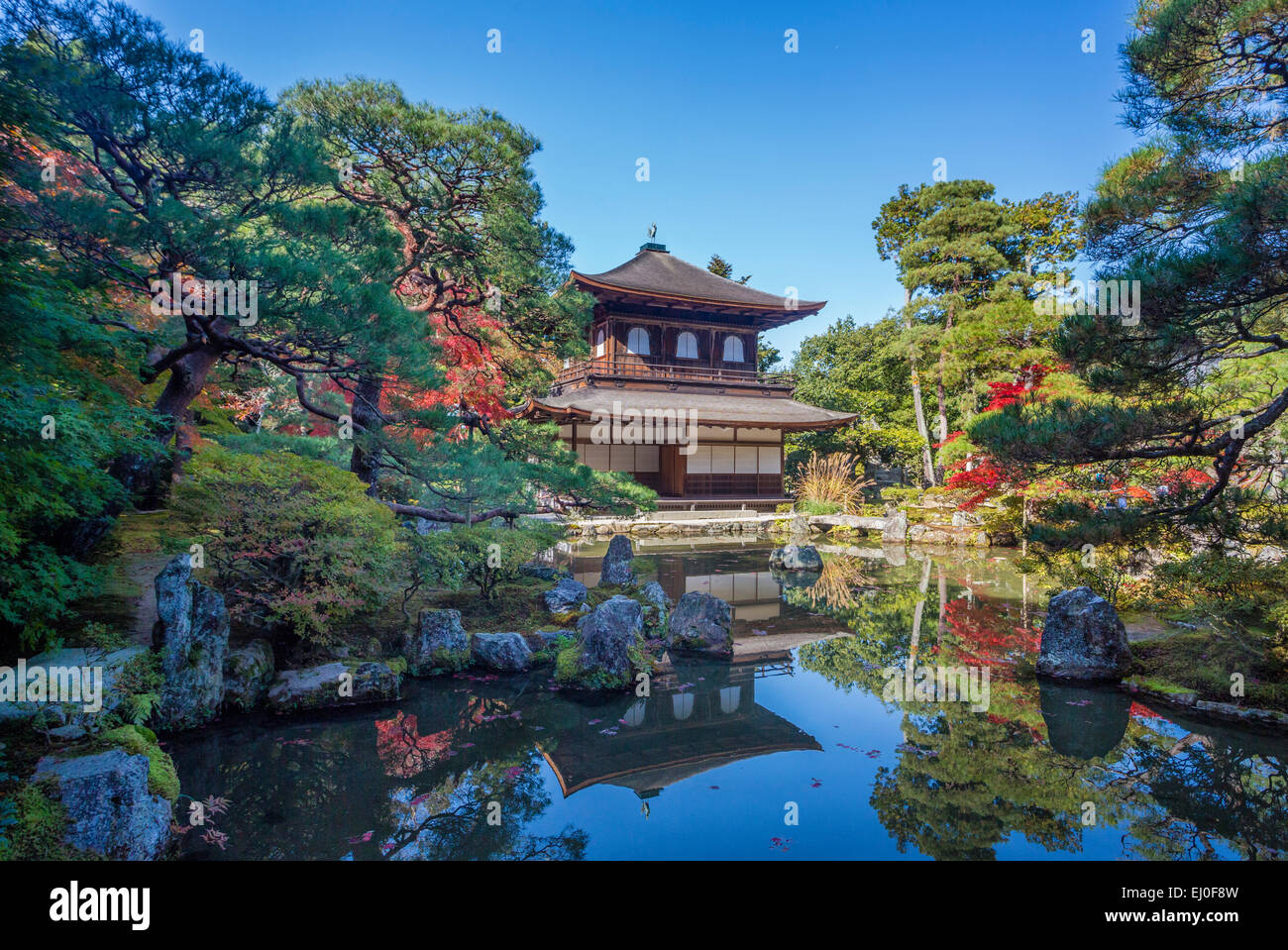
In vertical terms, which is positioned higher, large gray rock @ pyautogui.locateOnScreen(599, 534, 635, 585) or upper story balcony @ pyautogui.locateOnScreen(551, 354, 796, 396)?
upper story balcony @ pyautogui.locateOnScreen(551, 354, 796, 396)

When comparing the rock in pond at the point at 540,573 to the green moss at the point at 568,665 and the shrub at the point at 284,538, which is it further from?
the shrub at the point at 284,538

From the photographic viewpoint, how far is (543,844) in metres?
3.34

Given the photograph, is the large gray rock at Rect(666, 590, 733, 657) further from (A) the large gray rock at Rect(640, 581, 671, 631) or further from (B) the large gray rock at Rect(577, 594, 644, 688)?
(B) the large gray rock at Rect(577, 594, 644, 688)

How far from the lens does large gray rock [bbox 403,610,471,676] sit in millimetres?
5973

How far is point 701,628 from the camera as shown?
6922mm

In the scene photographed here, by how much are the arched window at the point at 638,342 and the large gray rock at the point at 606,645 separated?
14.4 m

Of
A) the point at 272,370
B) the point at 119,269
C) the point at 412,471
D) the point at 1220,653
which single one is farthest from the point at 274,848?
the point at 272,370

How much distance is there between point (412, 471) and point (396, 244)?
2.27 metres

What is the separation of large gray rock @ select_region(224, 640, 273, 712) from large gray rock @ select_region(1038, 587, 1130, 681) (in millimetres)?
6989

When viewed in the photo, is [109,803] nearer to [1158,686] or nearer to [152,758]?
[152,758]

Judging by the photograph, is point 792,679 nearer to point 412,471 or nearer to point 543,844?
point 543,844

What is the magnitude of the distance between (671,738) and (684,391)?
51.6 feet

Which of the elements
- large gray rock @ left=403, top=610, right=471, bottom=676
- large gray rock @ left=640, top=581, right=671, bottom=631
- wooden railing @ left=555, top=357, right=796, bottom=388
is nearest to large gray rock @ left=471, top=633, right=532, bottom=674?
large gray rock @ left=403, top=610, right=471, bottom=676

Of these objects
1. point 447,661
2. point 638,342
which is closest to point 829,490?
point 638,342
